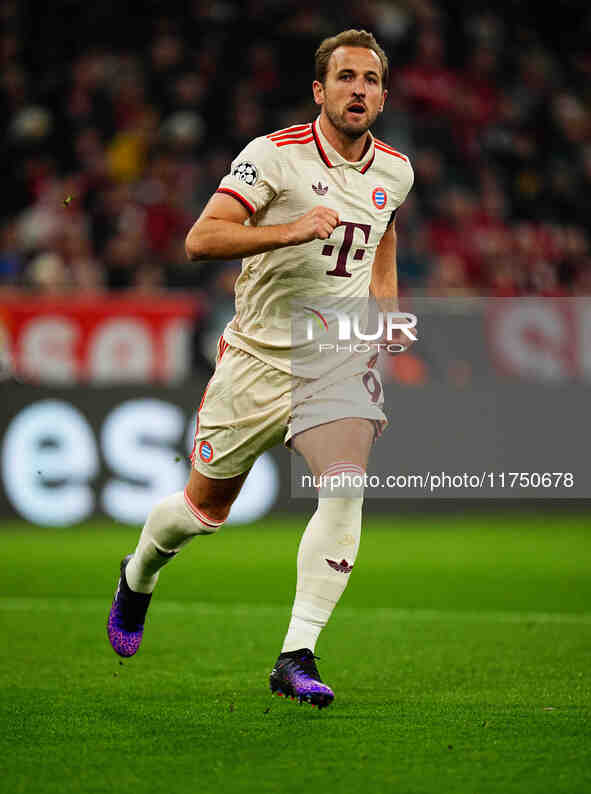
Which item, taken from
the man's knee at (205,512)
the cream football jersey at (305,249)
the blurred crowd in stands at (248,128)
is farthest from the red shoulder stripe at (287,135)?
the blurred crowd in stands at (248,128)

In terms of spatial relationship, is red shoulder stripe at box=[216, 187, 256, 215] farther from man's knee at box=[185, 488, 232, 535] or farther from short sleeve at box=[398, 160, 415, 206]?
man's knee at box=[185, 488, 232, 535]

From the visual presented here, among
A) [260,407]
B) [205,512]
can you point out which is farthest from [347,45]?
[205,512]

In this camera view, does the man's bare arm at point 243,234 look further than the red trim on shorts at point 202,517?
No

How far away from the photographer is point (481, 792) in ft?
12.0

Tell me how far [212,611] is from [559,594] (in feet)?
7.15

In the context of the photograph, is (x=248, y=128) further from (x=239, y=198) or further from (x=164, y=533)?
(x=239, y=198)

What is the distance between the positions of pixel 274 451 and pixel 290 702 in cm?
648

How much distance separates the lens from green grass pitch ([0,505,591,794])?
3.92 metres

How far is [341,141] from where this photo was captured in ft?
16.9

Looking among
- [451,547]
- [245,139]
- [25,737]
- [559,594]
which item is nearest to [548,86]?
[245,139]

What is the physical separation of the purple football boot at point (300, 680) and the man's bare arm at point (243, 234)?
56.6 inches

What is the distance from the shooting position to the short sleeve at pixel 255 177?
492 cm

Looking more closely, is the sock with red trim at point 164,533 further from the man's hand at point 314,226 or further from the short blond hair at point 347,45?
the short blond hair at point 347,45

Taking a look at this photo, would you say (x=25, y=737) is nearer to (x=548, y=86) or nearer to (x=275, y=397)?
(x=275, y=397)
